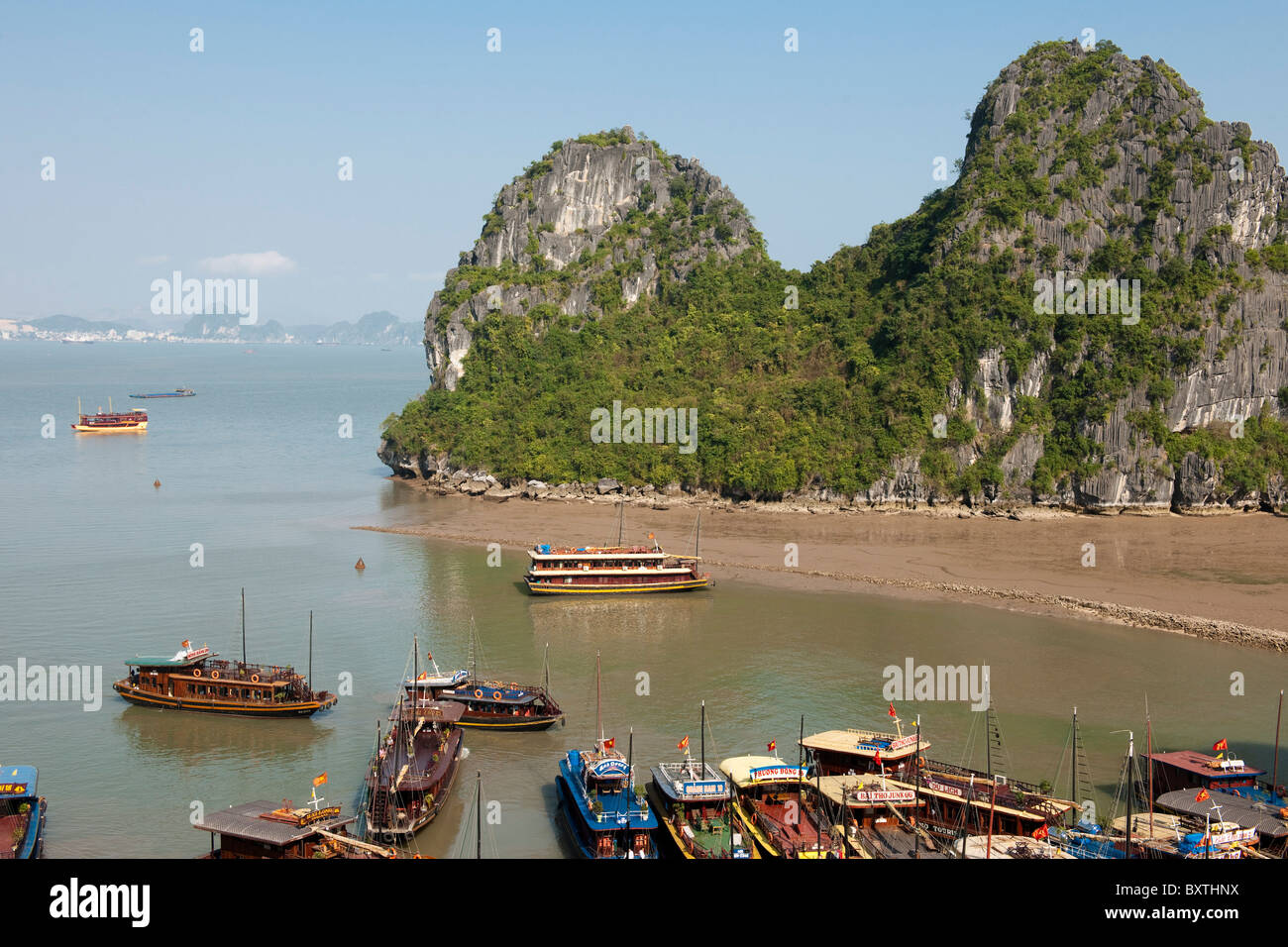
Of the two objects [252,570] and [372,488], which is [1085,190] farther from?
[252,570]

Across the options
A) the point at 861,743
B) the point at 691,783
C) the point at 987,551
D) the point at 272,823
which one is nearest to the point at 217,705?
the point at 272,823

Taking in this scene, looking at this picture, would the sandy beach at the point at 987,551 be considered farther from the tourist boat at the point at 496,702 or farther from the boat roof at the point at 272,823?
the boat roof at the point at 272,823

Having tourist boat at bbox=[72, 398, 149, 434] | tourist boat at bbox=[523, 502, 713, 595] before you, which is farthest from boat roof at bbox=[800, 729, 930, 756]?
tourist boat at bbox=[72, 398, 149, 434]

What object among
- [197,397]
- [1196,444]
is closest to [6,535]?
[1196,444]

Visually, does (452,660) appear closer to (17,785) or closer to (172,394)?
(17,785)

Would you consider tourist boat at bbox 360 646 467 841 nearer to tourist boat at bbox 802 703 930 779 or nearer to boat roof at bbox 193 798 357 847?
boat roof at bbox 193 798 357 847

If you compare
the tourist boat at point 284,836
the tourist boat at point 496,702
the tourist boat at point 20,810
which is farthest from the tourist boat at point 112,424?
the tourist boat at point 284,836
